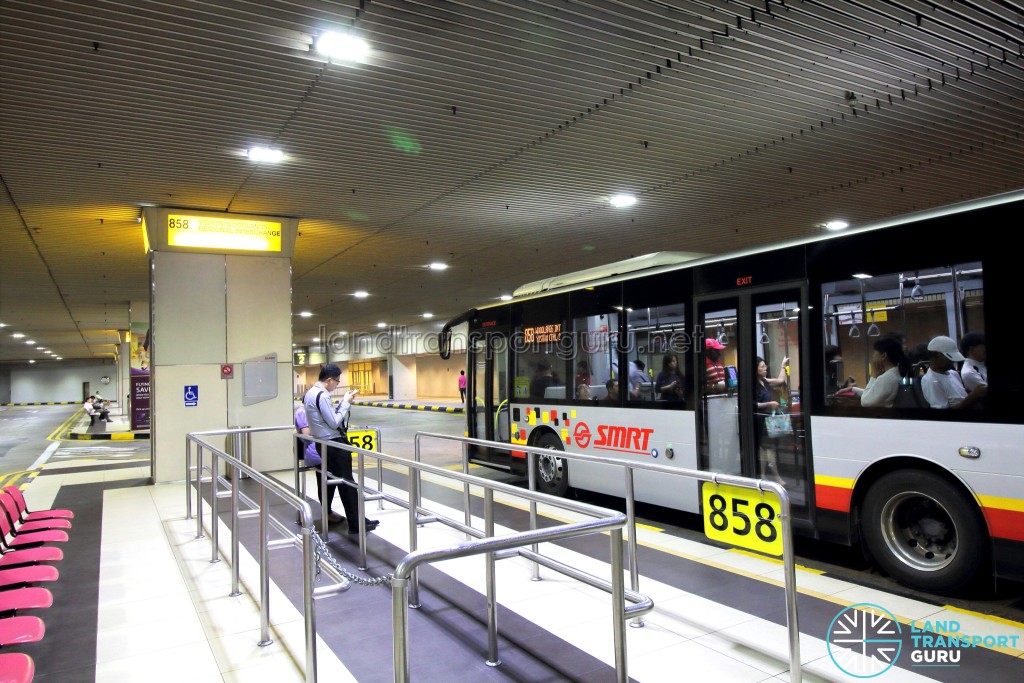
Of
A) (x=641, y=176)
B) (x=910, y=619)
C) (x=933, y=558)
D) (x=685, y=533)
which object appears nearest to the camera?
(x=910, y=619)

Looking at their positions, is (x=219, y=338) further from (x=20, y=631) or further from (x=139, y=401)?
(x=139, y=401)

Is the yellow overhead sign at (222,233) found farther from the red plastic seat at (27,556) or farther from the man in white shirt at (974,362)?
the man in white shirt at (974,362)

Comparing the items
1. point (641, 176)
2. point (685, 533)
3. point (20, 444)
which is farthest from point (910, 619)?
point (20, 444)

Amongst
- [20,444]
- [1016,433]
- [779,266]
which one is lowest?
[20,444]

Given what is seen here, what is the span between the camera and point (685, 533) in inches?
264

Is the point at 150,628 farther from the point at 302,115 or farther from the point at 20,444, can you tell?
the point at 20,444

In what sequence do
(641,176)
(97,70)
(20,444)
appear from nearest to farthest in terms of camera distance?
(97,70) < (641,176) < (20,444)

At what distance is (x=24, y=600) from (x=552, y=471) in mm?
6177

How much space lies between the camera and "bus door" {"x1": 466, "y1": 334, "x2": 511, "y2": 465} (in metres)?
9.78

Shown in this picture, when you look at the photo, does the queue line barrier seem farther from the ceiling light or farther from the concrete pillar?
the ceiling light

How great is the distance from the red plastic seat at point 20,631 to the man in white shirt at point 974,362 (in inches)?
228

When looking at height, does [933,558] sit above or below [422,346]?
below

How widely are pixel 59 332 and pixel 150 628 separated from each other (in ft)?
116

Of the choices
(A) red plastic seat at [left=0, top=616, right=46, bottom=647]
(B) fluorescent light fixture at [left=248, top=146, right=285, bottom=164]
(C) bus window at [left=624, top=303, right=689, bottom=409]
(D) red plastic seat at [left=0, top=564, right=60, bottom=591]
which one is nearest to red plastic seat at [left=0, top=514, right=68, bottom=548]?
(D) red plastic seat at [left=0, top=564, right=60, bottom=591]
